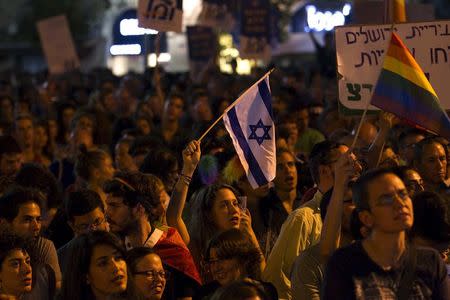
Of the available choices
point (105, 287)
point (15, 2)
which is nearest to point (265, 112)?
point (105, 287)

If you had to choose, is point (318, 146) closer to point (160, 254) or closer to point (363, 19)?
point (160, 254)

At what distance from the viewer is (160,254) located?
322 inches

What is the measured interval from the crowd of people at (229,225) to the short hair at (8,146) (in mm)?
12

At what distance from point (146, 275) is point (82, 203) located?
5.01 feet

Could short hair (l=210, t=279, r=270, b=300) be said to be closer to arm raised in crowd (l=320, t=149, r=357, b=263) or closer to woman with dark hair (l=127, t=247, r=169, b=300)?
arm raised in crowd (l=320, t=149, r=357, b=263)

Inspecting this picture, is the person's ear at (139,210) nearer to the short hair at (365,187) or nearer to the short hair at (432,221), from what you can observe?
the short hair at (432,221)

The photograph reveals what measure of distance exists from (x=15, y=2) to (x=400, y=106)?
1728 inches

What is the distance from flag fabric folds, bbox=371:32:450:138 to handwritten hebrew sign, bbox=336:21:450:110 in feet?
5.83

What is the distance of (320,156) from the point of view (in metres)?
9.04

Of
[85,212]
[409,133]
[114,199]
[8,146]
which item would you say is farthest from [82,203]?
[409,133]

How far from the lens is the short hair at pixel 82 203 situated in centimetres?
888

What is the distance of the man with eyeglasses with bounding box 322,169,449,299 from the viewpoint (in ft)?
20.1

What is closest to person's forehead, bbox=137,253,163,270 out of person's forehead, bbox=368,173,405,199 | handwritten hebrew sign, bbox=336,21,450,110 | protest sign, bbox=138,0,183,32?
person's forehead, bbox=368,173,405,199

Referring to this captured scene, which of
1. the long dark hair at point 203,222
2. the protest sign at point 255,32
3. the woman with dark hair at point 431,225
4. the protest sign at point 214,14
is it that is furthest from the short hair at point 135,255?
the protest sign at point 214,14
